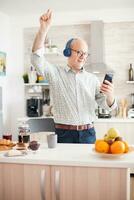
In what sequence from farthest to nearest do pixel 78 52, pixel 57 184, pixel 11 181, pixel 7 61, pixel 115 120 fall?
1. pixel 7 61
2. pixel 115 120
3. pixel 78 52
4. pixel 11 181
5. pixel 57 184

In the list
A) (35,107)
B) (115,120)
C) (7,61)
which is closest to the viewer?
(115,120)

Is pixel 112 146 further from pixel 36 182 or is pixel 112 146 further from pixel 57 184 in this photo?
pixel 36 182

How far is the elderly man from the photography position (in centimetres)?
251

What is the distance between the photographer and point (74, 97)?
101 inches

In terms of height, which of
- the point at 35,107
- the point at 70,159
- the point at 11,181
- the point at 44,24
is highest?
the point at 44,24

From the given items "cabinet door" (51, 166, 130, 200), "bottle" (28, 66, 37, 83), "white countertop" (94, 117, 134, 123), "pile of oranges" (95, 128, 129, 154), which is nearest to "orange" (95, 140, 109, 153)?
"pile of oranges" (95, 128, 129, 154)

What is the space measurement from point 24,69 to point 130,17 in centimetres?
193

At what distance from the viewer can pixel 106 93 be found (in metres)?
2.39

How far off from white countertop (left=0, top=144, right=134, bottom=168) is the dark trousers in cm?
34

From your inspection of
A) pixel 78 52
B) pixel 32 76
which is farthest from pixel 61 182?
pixel 32 76

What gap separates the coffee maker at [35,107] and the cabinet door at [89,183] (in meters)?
3.13

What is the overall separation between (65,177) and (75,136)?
0.65 meters

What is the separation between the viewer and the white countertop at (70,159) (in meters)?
1.84

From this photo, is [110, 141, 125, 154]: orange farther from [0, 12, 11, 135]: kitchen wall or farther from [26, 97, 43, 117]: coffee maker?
[0, 12, 11, 135]: kitchen wall
